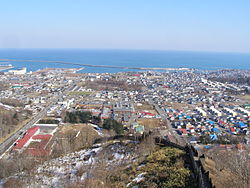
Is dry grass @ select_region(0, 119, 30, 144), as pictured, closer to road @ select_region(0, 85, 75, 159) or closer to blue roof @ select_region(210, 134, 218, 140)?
road @ select_region(0, 85, 75, 159)

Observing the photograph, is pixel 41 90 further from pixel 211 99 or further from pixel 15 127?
pixel 211 99

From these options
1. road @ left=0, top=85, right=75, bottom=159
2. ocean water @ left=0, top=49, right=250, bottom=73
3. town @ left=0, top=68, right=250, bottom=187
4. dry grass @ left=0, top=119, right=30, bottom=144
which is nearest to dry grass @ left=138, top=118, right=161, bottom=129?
town @ left=0, top=68, right=250, bottom=187

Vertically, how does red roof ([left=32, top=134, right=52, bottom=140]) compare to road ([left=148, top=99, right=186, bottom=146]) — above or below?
above

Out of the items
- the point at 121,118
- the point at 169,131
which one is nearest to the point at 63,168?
the point at 169,131

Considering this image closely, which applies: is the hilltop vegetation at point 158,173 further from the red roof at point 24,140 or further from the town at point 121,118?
the red roof at point 24,140

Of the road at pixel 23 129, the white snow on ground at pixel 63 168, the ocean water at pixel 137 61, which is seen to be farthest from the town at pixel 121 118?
the ocean water at pixel 137 61

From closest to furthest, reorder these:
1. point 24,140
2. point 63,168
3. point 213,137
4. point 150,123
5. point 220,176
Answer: point 220,176
point 63,168
point 24,140
point 213,137
point 150,123

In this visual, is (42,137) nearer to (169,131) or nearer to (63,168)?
(63,168)

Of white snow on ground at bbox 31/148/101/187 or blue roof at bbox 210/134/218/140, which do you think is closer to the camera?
white snow on ground at bbox 31/148/101/187

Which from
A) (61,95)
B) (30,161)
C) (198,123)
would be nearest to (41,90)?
(61,95)
